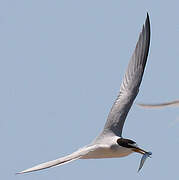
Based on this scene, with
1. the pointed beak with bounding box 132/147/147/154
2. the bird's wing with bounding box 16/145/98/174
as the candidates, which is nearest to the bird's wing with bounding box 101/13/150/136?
the pointed beak with bounding box 132/147/147/154

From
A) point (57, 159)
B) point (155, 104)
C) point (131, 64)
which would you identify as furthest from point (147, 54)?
point (57, 159)

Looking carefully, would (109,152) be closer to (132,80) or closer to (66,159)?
(66,159)

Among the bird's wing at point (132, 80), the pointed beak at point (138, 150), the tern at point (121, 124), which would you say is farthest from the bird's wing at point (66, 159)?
the bird's wing at point (132, 80)

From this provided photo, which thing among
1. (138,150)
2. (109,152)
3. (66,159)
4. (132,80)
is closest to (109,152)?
(109,152)

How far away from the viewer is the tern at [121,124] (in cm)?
870

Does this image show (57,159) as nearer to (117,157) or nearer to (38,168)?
(38,168)

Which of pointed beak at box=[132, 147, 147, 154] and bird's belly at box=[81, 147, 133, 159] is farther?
pointed beak at box=[132, 147, 147, 154]

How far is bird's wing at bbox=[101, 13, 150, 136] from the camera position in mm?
10353

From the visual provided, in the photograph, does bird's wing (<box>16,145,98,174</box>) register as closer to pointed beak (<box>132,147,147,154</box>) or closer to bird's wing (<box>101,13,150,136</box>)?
pointed beak (<box>132,147,147,154</box>)

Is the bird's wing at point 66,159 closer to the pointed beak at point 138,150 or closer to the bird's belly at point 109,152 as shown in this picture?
the bird's belly at point 109,152

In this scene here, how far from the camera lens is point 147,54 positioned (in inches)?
438

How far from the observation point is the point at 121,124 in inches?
399

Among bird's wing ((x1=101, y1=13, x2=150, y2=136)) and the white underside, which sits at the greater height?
bird's wing ((x1=101, y1=13, x2=150, y2=136))

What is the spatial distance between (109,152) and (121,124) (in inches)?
42.1
